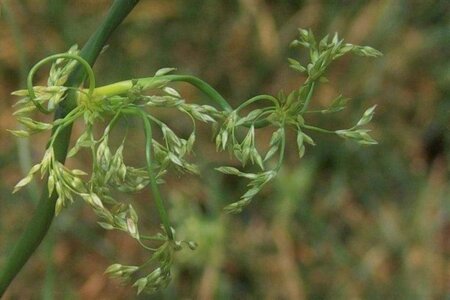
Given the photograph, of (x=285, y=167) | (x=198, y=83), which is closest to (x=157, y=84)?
(x=198, y=83)

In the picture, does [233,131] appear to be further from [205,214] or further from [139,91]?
[205,214]

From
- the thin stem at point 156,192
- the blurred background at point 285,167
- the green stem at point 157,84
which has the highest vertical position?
the green stem at point 157,84

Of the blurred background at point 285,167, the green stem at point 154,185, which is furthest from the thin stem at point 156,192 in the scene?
the blurred background at point 285,167

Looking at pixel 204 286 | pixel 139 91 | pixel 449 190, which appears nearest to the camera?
pixel 139 91

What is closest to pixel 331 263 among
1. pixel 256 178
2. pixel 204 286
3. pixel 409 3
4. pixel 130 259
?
pixel 204 286

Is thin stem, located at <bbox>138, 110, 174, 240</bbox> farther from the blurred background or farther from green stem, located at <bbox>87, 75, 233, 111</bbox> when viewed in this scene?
the blurred background

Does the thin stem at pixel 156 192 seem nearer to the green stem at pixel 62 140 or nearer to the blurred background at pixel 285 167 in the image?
the green stem at pixel 62 140

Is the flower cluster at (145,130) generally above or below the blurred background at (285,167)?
above
